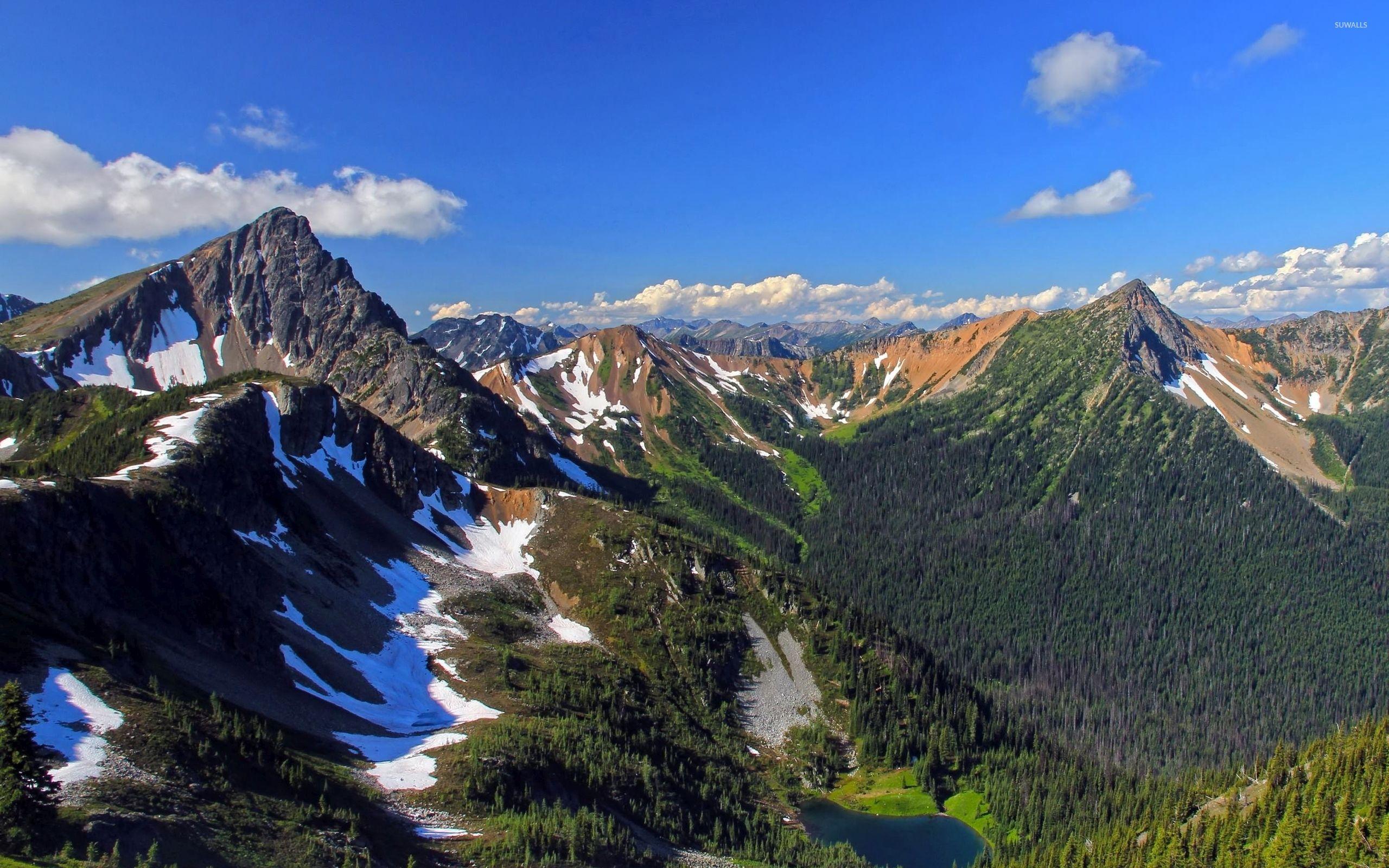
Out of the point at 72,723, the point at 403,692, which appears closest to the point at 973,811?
the point at 403,692

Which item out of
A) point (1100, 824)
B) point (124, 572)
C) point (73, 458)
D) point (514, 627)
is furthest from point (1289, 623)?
point (73, 458)

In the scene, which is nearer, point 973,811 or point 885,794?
point 973,811

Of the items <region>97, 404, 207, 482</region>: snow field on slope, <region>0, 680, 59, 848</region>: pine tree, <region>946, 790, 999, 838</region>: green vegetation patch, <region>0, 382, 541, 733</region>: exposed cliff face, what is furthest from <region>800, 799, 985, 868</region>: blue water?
<region>97, 404, 207, 482</region>: snow field on slope

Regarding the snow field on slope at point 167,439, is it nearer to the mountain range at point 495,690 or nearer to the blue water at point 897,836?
the mountain range at point 495,690

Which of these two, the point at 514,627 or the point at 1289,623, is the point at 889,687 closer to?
the point at 514,627

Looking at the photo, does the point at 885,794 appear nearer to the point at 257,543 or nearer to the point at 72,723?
the point at 257,543

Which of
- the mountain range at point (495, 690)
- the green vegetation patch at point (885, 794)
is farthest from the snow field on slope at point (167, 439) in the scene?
the green vegetation patch at point (885, 794)
